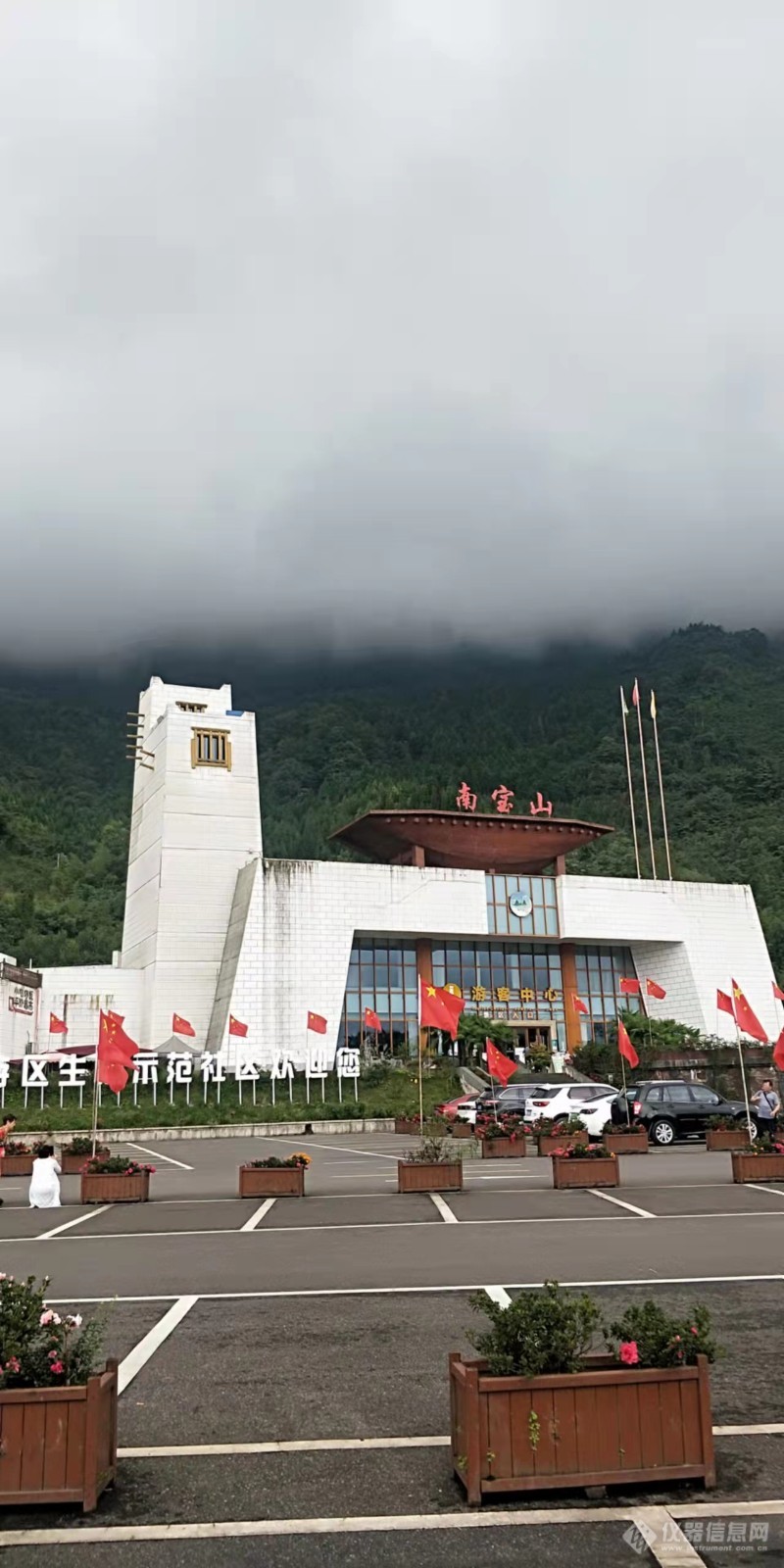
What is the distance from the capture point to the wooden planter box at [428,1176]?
17.0 meters

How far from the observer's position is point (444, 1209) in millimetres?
15109

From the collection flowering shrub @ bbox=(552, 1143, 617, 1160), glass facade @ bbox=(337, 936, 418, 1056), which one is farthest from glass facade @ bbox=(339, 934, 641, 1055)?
flowering shrub @ bbox=(552, 1143, 617, 1160)

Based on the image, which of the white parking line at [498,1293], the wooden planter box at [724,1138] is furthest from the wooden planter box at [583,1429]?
the wooden planter box at [724,1138]

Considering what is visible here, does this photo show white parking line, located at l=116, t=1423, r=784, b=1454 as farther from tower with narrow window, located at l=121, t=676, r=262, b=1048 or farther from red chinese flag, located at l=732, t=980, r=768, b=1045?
Answer: tower with narrow window, located at l=121, t=676, r=262, b=1048

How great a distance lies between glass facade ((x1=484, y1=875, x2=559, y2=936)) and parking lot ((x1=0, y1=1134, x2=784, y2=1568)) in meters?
30.9

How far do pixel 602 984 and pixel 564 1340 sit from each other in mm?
47687

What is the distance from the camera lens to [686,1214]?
14094mm

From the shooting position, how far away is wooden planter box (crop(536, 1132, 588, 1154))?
21.7 metres

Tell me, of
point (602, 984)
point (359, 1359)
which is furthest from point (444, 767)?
point (359, 1359)

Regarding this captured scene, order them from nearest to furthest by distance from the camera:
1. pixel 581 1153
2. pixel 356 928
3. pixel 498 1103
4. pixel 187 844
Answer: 1. pixel 581 1153
2. pixel 498 1103
3. pixel 356 928
4. pixel 187 844

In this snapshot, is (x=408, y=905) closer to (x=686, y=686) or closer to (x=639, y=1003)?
(x=639, y=1003)

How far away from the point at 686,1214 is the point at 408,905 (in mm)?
32386

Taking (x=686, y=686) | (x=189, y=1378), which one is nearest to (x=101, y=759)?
(x=686, y=686)

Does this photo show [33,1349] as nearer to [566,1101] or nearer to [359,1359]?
[359,1359]
